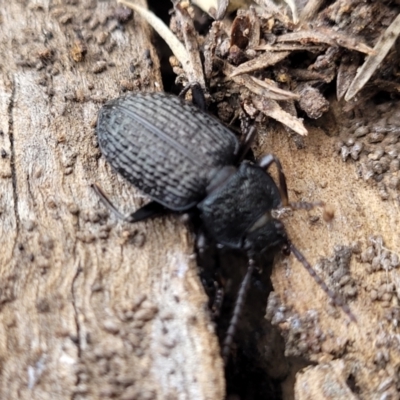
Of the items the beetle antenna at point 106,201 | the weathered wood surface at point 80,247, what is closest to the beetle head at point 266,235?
the weathered wood surface at point 80,247

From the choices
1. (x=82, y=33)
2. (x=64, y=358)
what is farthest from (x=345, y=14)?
(x=64, y=358)

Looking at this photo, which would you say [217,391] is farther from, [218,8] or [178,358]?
[218,8]

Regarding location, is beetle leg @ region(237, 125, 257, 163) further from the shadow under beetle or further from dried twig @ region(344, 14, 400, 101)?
dried twig @ region(344, 14, 400, 101)

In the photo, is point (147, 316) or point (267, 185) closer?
Answer: point (147, 316)

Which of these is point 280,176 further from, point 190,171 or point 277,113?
point 190,171

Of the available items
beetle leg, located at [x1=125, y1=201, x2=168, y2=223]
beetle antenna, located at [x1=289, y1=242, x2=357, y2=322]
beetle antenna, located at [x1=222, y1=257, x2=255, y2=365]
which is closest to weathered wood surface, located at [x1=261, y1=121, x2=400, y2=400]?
beetle antenna, located at [x1=289, y1=242, x2=357, y2=322]

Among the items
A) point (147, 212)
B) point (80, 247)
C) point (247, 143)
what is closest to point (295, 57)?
point (247, 143)
